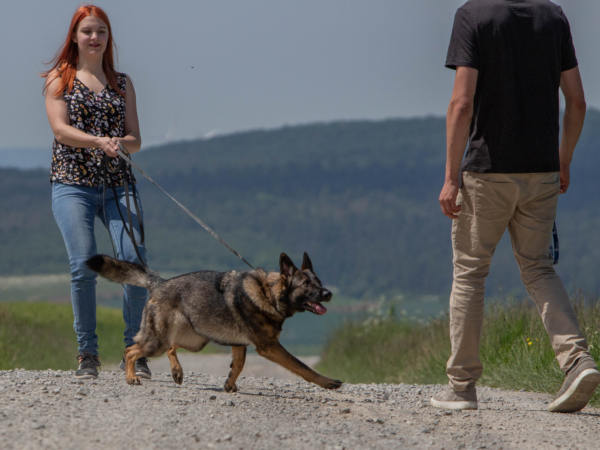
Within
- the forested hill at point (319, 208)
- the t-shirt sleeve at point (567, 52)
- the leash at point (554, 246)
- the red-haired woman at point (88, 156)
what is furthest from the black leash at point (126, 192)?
the forested hill at point (319, 208)

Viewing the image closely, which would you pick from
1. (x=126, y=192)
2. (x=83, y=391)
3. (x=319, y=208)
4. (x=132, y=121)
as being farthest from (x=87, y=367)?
(x=319, y=208)

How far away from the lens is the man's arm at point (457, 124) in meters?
3.87

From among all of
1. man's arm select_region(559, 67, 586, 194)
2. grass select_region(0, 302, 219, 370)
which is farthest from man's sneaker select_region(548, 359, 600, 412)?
grass select_region(0, 302, 219, 370)

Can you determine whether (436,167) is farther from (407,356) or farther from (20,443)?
(20,443)

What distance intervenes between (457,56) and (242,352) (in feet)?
8.64

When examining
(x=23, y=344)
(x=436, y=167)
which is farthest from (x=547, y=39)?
(x=436, y=167)

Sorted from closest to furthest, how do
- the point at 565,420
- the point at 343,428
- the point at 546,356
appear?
the point at 343,428 → the point at 565,420 → the point at 546,356

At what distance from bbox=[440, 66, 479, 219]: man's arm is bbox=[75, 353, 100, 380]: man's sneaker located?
283 centimetres

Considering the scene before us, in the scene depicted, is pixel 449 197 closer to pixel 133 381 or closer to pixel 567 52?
pixel 567 52

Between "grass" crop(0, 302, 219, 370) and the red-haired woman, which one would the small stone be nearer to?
the red-haired woman

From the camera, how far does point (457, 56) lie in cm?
390

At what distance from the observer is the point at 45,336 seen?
12250 mm

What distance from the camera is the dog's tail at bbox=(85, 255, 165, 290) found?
4.75 m

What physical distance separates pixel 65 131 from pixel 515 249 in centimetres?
321
